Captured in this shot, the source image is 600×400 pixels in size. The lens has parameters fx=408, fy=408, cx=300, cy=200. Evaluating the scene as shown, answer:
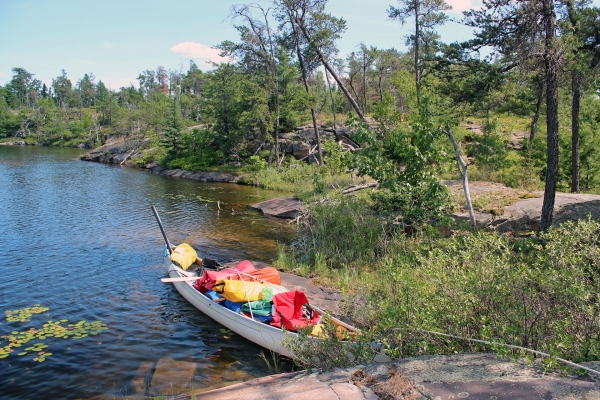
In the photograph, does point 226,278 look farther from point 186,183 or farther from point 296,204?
point 186,183

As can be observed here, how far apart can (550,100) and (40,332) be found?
13.8 metres

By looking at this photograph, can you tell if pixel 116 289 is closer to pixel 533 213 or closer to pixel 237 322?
pixel 237 322

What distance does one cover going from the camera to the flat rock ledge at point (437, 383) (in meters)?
4.25

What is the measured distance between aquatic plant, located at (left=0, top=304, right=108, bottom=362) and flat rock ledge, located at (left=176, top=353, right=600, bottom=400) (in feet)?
16.0

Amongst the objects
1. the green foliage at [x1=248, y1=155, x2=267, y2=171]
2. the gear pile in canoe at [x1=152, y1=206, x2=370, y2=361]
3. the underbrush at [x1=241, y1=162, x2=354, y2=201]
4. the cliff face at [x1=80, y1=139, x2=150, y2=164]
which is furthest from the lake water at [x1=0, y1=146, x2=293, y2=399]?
the cliff face at [x1=80, y1=139, x2=150, y2=164]

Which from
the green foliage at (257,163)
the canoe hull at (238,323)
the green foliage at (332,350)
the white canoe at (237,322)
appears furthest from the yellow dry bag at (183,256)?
the green foliage at (257,163)

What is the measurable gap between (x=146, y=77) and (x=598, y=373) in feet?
399

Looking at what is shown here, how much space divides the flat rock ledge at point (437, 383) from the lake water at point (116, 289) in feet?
8.45

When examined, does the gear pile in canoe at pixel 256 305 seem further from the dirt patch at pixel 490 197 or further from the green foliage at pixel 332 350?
the dirt patch at pixel 490 197

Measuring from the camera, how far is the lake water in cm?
767

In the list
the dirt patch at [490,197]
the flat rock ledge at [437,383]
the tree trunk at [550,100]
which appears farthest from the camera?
the dirt patch at [490,197]

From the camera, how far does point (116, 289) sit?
11805 millimetres

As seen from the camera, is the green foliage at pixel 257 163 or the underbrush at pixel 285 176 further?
the green foliage at pixel 257 163

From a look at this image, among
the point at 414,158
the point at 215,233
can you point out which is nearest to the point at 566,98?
the point at 414,158
